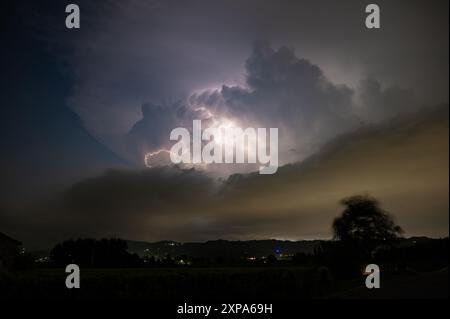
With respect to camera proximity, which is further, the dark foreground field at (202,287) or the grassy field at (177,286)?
the grassy field at (177,286)

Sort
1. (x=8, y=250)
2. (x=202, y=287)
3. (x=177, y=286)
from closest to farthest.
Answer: (x=202, y=287) < (x=177, y=286) < (x=8, y=250)

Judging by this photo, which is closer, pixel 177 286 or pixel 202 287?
pixel 202 287

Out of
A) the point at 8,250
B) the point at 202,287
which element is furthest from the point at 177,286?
the point at 8,250

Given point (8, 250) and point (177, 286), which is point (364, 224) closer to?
point (177, 286)

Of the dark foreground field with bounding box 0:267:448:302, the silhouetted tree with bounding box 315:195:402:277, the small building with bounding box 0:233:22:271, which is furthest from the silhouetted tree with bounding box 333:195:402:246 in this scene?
the small building with bounding box 0:233:22:271

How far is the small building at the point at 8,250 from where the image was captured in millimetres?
33281

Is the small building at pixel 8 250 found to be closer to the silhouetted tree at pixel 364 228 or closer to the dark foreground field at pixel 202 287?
the dark foreground field at pixel 202 287

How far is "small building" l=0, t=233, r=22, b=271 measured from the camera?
33281mm

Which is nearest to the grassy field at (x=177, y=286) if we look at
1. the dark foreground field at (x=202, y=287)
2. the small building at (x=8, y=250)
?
the dark foreground field at (x=202, y=287)

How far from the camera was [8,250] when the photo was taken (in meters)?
34.0

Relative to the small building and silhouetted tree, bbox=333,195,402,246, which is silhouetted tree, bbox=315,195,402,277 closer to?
silhouetted tree, bbox=333,195,402,246

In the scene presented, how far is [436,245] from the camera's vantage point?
3772 centimetres
